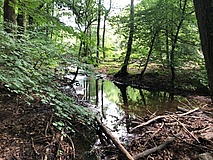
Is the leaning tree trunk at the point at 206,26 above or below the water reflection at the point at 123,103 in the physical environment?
above

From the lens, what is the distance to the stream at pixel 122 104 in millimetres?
5574

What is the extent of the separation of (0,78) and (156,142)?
320cm

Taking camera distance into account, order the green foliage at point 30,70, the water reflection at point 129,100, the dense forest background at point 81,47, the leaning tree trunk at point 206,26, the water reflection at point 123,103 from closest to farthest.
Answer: the leaning tree trunk at point 206,26
the green foliage at point 30,70
the dense forest background at point 81,47
the water reflection at point 123,103
the water reflection at point 129,100

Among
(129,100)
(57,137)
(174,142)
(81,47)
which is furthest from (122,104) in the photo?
(57,137)

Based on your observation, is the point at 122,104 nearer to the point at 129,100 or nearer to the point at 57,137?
the point at 129,100

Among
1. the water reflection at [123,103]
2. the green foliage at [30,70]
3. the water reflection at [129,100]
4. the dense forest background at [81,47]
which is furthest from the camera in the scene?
the water reflection at [129,100]

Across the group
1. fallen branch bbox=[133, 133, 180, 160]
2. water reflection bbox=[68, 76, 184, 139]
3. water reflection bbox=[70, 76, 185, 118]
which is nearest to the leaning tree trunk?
fallen branch bbox=[133, 133, 180, 160]

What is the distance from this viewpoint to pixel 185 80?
11.4 meters

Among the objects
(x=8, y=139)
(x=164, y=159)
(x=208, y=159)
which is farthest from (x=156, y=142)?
(x=8, y=139)

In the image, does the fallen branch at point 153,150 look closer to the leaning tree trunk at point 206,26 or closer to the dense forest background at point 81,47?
the dense forest background at point 81,47

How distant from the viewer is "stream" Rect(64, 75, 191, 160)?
557 cm

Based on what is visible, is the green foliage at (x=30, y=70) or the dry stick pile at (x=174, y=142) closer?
the green foliage at (x=30, y=70)

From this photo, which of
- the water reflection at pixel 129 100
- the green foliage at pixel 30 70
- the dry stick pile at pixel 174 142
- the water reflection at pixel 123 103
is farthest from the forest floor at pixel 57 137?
the water reflection at pixel 129 100

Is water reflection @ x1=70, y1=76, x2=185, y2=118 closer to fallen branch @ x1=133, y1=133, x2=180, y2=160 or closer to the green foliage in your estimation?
the green foliage
